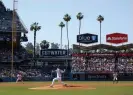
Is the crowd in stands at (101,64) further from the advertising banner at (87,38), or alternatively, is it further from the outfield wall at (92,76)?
the advertising banner at (87,38)

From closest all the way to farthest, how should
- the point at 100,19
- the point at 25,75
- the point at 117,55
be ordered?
the point at 25,75, the point at 117,55, the point at 100,19

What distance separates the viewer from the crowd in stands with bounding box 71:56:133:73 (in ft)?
203

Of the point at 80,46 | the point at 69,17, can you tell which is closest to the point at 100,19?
the point at 69,17

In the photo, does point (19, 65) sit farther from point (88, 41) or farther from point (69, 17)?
point (69, 17)

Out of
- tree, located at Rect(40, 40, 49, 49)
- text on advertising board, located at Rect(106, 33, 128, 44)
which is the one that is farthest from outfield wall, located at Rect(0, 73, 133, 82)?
tree, located at Rect(40, 40, 49, 49)

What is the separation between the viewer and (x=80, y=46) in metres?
69.5

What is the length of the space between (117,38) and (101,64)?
18.6 feet

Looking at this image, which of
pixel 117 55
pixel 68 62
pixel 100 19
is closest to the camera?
pixel 117 55

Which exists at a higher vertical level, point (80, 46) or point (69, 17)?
point (69, 17)

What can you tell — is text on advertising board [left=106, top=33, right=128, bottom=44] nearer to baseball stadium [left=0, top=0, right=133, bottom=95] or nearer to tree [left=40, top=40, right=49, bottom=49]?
baseball stadium [left=0, top=0, right=133, bottom=95]

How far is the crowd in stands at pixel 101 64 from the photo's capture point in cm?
6197

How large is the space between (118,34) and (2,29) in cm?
2233

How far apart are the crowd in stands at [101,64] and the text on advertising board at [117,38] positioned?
320 cm

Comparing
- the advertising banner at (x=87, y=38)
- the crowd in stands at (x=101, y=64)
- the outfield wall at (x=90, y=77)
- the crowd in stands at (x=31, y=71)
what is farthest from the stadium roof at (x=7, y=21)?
the outfield wall at (x=90, y=77)
